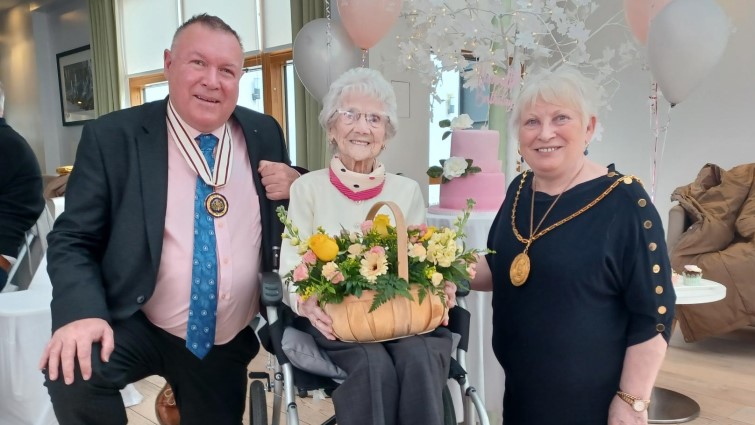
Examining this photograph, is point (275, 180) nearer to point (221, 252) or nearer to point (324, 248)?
point (221, 252)

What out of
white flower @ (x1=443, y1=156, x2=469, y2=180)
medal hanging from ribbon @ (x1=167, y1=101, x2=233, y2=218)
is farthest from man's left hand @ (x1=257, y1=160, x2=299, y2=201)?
white flower @ (x1=443, y1=156, x2=469, y2=180)

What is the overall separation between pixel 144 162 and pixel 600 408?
148 centimetres

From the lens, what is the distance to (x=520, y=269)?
1515 millimetres

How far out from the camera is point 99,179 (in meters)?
1.56

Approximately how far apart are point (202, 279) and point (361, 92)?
2.54ft

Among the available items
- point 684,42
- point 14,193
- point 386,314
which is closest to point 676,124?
point 684,42

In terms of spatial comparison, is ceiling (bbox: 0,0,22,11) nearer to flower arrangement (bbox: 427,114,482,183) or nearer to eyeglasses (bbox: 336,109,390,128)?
flower arrangement (bbox: 427,114,482,183)

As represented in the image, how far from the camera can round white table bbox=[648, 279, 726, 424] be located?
8.48 feet

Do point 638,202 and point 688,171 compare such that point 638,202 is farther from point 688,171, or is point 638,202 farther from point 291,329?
point 688,171

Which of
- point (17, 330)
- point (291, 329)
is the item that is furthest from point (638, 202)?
point (17, 330)

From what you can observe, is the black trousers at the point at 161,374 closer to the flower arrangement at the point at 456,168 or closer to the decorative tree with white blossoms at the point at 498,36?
the flower arrangement at the point at 456,168

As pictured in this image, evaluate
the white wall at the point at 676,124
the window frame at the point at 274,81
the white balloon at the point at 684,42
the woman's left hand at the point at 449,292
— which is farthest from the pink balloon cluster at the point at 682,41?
the window frame at the point at 274,81

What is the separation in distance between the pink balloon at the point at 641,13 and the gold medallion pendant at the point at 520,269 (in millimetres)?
A: 2041

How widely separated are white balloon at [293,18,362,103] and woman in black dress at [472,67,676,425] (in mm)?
2089
